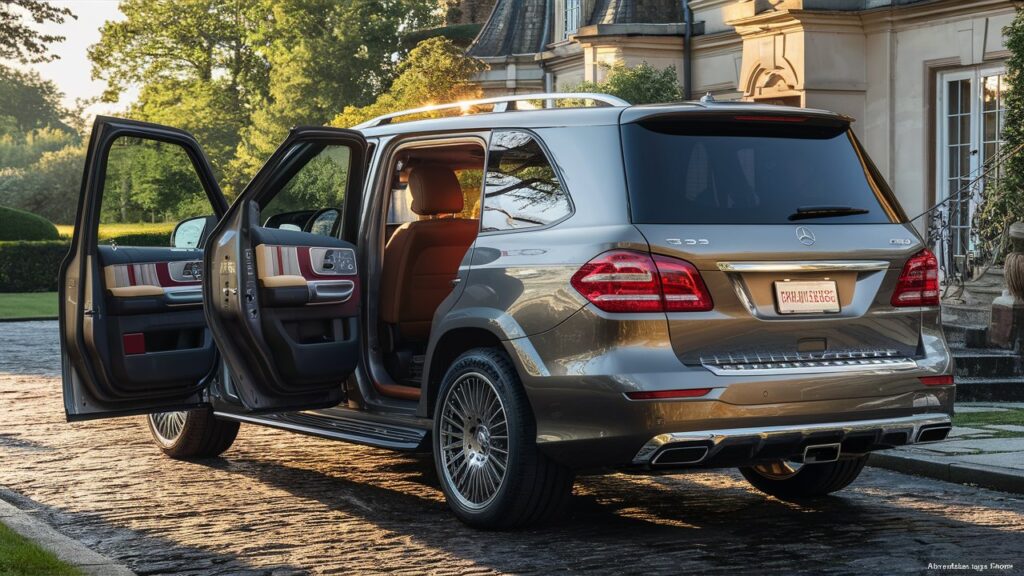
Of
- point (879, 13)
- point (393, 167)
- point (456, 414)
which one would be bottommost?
point (456, 414)

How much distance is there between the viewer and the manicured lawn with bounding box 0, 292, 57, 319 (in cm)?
2742

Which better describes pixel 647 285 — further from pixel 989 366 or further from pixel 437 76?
pixel 437 76

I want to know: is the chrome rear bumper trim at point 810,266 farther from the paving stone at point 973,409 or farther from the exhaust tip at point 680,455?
the paving stone at point 973,409

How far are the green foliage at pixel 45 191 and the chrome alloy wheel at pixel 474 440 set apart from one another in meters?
63.4

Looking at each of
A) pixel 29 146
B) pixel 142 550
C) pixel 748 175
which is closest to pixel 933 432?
pixel 748 175

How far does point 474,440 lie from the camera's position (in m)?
6.96

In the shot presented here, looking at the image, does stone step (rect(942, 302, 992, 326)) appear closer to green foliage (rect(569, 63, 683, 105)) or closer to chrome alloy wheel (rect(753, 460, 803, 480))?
chrome alloy wheel (rect(753, 460, 803, 480))

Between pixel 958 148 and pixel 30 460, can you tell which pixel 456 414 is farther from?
pixel 958 148

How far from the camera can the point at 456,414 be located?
7.06m

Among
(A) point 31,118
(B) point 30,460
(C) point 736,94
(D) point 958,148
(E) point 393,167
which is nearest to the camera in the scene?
(E) point 393,167

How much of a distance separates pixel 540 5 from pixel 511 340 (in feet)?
102

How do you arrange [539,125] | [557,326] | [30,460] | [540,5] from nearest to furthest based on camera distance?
1. [557,326]
2. [539,125]
3. [30,460]
4. [540,5]

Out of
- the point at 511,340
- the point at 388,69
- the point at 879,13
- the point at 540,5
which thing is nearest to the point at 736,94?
the point at 879,13

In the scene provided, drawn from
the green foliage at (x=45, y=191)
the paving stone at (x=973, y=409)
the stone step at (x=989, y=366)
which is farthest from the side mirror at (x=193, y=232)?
the green foliage at (x=45, y=191)
